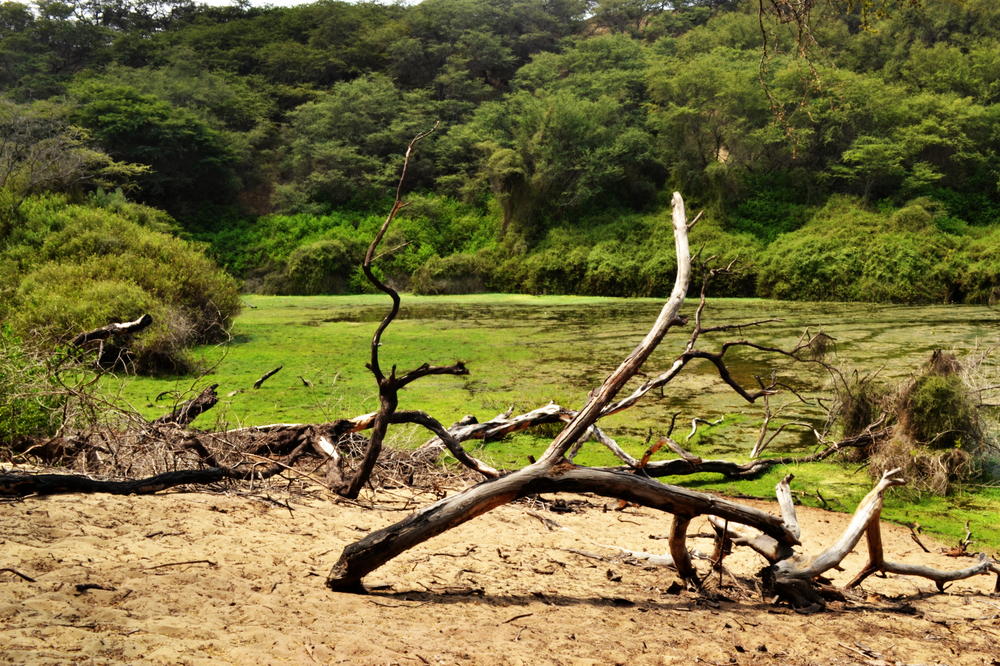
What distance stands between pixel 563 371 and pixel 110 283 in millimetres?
6138

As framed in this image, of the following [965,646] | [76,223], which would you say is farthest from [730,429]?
[76,223]

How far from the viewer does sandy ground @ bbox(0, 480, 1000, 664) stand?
2248mm

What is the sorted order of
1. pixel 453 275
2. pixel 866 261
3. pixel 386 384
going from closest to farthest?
pixel 386 384 < pixel 866 261 < pixel 453 275

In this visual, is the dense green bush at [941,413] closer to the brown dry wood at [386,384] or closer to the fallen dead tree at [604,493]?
the fallen dead tree at [604,493]

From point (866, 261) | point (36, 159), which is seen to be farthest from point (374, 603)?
point (866, 261)

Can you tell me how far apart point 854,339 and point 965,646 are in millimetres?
9639

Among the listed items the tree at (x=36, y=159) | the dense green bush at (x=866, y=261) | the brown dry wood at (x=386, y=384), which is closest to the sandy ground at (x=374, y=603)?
the brown dry wood at (x=386, y=384)

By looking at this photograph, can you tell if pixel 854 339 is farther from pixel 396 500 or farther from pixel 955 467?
pixel 396 500

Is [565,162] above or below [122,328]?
above

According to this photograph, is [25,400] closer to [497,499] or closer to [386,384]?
[386,384]

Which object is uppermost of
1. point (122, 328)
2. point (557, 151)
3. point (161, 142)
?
point (557, 151)

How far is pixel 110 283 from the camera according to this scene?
34.0ft

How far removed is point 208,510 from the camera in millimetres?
3666

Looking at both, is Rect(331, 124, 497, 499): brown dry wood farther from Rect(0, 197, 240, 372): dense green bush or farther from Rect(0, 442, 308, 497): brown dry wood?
Rect(0, 197, 240, 372): dense green bush
